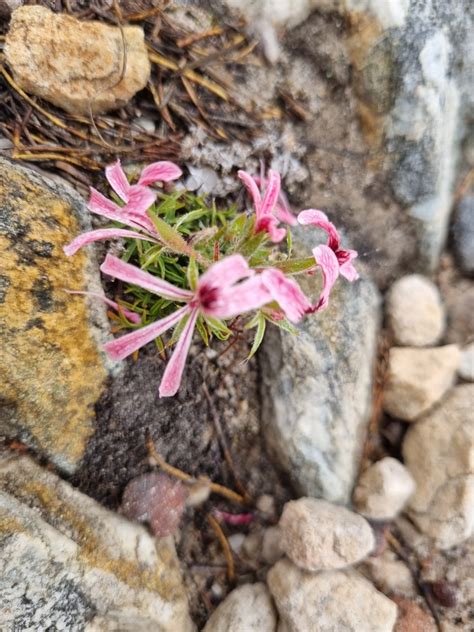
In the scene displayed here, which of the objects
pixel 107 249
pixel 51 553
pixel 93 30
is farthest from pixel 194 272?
pixel 93 30

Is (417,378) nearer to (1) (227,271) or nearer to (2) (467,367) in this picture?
(2) (467,367)

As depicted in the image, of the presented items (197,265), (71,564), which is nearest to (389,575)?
(71,564)

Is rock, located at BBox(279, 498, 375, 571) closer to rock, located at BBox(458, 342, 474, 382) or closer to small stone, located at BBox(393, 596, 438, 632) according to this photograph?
small stone, located at BBox(393, 596, 438, 632)

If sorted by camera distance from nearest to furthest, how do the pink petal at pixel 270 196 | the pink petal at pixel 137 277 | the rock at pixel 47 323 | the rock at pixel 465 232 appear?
the pink petal at pixel 137 277 < the pink petal at pixel 270 196 < the rock at pixel 47 323 < the rock at pixel 465 232

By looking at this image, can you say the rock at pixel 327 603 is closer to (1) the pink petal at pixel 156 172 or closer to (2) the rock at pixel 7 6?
(1) the pink petal at pixel 156 172

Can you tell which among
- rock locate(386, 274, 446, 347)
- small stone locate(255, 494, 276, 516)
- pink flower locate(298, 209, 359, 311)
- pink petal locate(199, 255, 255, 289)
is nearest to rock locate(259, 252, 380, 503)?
small stone locate(255, 494, 276, 516)

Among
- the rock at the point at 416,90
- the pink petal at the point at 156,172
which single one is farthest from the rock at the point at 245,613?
the rock at the point at 416,90

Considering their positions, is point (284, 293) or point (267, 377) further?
point (267, 377)
